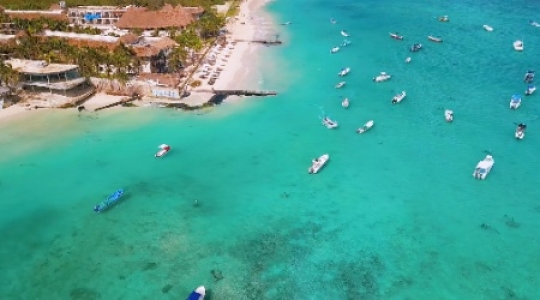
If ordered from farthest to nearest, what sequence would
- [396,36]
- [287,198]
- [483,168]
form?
[396,36], [483,168], [287,198]

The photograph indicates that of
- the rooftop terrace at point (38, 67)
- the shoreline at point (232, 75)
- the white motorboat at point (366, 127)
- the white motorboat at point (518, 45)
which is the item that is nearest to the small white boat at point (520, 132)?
the white motorboat at point (366, 127)

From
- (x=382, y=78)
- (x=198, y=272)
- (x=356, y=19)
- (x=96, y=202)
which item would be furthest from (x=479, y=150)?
(x=356, y=19)

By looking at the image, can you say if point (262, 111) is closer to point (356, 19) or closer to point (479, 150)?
point (479, 150)

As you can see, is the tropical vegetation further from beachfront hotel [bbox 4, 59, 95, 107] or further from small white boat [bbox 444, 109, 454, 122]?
small white boat [bbox 444, 109, 454, 122]

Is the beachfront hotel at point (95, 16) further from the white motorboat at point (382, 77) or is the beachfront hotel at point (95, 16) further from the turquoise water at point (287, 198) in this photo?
the white motorboat at point (382, 77)

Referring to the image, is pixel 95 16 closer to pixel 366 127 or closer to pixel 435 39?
pixel 366 127

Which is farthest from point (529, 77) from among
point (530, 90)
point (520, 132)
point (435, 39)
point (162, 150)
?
point (162, 150)

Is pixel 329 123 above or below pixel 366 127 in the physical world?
below
